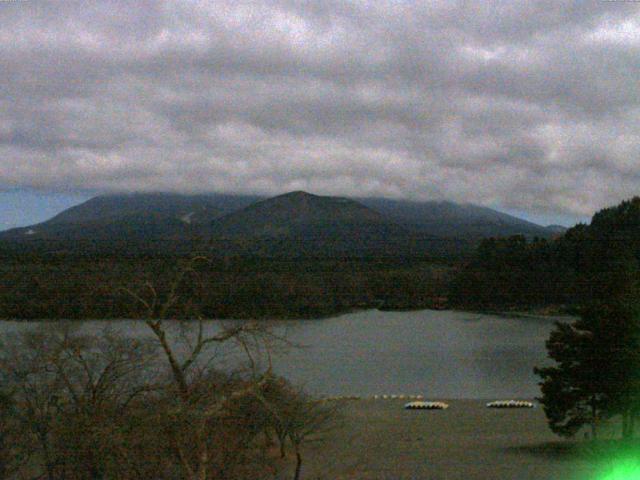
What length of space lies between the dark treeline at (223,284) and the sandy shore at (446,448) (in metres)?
1.91

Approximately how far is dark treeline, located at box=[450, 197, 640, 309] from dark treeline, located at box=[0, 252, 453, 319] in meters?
2.13

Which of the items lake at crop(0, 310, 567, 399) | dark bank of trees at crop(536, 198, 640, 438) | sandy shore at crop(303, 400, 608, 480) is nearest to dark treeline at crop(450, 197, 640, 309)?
lake at crop(0, 310, 567, 399)

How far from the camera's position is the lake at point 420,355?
1700 centimetres

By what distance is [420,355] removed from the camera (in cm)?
2145

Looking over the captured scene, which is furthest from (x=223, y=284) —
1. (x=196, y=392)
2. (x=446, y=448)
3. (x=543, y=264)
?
(x=543, y=264)

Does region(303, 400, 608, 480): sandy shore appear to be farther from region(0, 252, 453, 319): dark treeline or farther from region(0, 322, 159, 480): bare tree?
region(0, 252, 453, 319): dark treeline

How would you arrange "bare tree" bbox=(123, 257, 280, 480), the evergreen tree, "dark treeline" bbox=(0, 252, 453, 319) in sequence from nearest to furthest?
"bare tree" bbox=(123, 257, 280, 480) → "dark treeline" bbox=(0, 252, 453, 319) → the evergreen tree

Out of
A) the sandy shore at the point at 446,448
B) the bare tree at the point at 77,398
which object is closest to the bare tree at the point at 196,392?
the bare tree at the point at 77,398

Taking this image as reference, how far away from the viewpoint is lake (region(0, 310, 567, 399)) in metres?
17.0

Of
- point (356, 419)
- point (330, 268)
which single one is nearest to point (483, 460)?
point (356, 419)

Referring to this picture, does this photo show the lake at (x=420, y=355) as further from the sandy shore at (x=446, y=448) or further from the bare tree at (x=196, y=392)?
the bare tree at (x=196, y=392)

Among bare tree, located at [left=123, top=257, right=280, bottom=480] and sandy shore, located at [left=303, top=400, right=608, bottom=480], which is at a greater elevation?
bare tree, located at [left=123, top=257, right=280, bottom=480]

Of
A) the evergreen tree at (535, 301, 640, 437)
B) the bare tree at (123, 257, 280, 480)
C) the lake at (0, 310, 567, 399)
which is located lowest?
the lake at (0, 310, 567, 399)

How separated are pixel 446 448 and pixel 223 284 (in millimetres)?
3609
